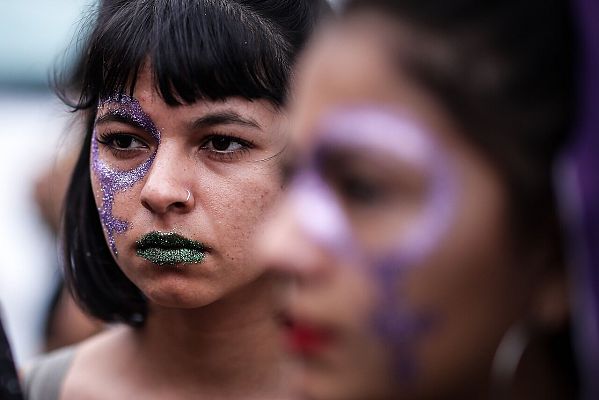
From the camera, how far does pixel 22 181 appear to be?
6.09 meters

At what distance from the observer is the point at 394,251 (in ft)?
4.66

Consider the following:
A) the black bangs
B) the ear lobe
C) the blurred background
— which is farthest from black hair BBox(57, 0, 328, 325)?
the ear lobe

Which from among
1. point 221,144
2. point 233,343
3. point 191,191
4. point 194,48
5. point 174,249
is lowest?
point 233,343

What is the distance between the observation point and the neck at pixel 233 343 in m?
2.54

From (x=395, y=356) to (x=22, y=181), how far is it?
16.5ft

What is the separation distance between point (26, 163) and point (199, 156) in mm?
4023

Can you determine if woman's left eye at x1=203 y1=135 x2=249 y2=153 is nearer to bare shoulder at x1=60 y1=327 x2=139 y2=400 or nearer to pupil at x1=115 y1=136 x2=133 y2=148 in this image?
pupil at x1=115 y1=136 x2=133 y2=148

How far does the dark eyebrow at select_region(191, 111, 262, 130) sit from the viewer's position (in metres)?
2.26

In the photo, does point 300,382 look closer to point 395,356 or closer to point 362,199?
point 395,356

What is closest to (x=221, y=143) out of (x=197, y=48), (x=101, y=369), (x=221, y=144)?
(x=221, y=144)

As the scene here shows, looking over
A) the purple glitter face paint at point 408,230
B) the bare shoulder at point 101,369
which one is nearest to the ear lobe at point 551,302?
the purple glitter face paint at point 408,230

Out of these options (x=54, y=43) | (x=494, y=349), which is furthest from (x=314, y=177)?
(x=54, y=43)

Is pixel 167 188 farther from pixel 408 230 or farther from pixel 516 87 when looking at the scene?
pixel 516 87

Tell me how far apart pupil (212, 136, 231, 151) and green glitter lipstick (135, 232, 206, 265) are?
0.23 meters
